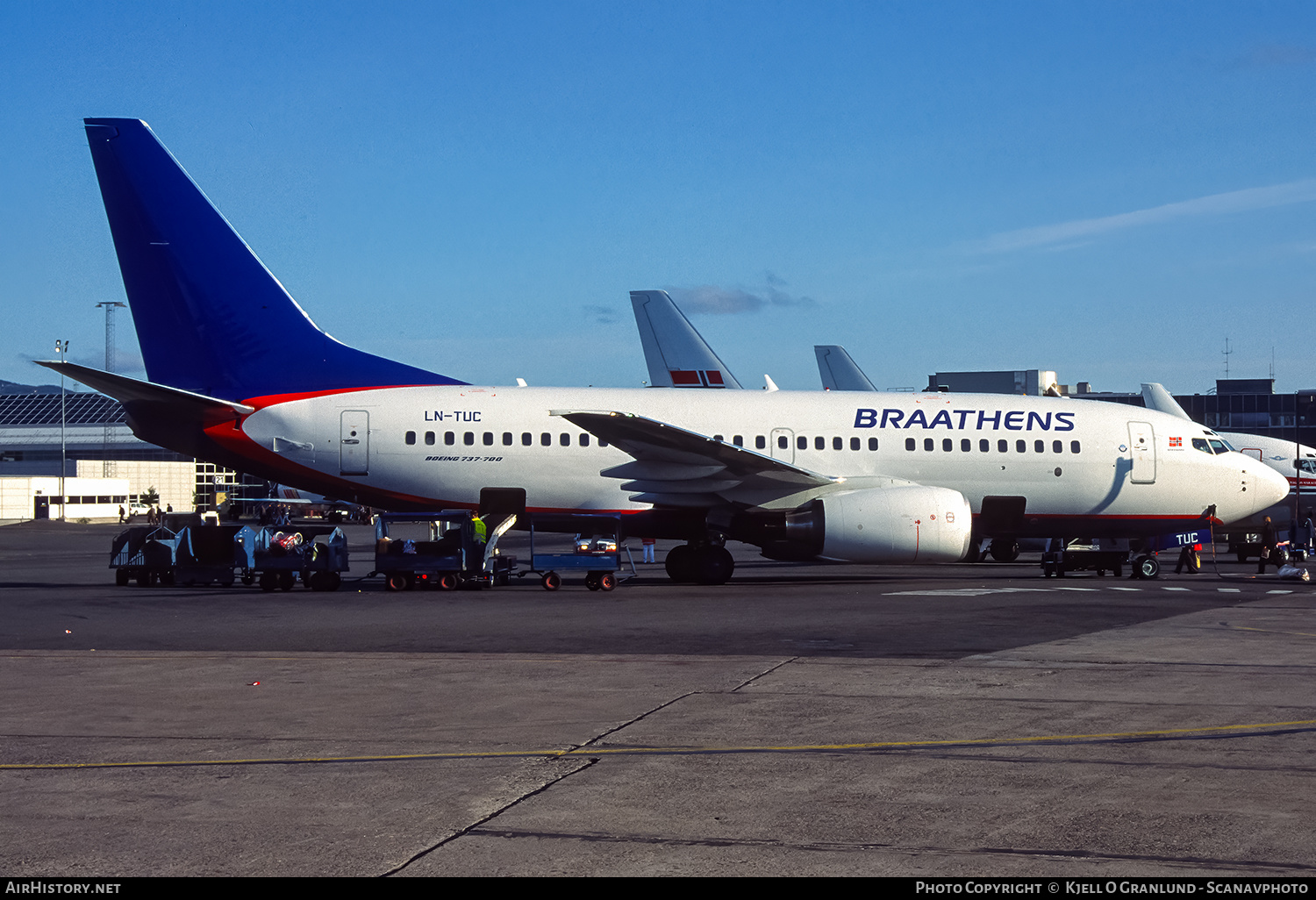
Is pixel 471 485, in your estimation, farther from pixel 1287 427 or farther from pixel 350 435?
pixel 1287 427

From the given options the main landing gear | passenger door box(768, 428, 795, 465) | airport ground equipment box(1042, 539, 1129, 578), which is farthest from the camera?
airport ground equipment box(1042, 539, 1129, 578)

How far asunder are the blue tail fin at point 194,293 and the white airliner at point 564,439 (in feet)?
0.12

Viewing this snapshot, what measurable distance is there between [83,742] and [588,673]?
4911 millimetres

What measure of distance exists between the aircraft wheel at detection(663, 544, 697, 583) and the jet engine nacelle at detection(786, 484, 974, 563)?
279 centimetres

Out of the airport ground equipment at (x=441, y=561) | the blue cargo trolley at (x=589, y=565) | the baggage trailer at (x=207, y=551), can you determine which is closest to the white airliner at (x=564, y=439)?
the baggage trailer at (x=207, y=551)

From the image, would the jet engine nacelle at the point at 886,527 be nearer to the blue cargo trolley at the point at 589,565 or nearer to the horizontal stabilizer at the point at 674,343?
the blue cargo trolley at the point at 589,565

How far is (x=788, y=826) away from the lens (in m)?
6.42

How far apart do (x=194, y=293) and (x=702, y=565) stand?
12.4 metres

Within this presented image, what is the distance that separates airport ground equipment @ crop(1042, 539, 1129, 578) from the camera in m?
29.9

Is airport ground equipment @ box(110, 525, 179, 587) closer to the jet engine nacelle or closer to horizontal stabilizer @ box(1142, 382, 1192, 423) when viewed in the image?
the jet engine nacelle

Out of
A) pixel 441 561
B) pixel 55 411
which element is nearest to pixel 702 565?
pixel 441 561

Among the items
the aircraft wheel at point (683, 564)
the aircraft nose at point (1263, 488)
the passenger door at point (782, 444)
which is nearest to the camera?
the aircraft wheel at point (683, 564)

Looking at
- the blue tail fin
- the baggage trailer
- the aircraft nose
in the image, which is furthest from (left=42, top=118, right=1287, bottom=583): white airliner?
the aircraft nose

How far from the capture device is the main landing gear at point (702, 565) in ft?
86.5
